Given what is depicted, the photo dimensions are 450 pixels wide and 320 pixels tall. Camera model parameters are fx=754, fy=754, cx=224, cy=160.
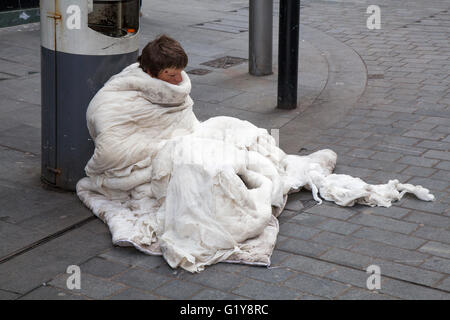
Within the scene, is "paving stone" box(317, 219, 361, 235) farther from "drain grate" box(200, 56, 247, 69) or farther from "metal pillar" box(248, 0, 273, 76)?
"drain grate" box(200, 56, 247, 69)

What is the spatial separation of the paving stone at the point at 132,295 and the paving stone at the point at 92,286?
1.7 inches

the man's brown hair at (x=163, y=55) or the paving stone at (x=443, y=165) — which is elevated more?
the man's brown hair at (x=163, y=55)

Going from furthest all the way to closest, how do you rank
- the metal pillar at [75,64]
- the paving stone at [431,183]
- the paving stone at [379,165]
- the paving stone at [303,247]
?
the paving stone at [379,165], the paving stone at [431,183], the metal pillar at [75,64], the paving stone at [303,247]

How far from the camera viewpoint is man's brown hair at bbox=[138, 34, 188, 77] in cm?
525

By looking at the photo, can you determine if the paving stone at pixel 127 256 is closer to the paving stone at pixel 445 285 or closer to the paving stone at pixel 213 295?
the paving stone at pixel 213 295

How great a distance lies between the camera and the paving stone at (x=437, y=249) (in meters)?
4.75

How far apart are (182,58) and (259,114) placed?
8.88ft

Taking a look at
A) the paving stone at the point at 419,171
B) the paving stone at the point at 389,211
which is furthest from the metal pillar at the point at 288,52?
the paving stone at the point at 389,211

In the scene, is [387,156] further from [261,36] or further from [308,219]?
[261,36]

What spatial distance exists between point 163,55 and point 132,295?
5.90ft

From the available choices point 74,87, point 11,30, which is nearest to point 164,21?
point 11,30

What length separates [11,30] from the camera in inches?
447
